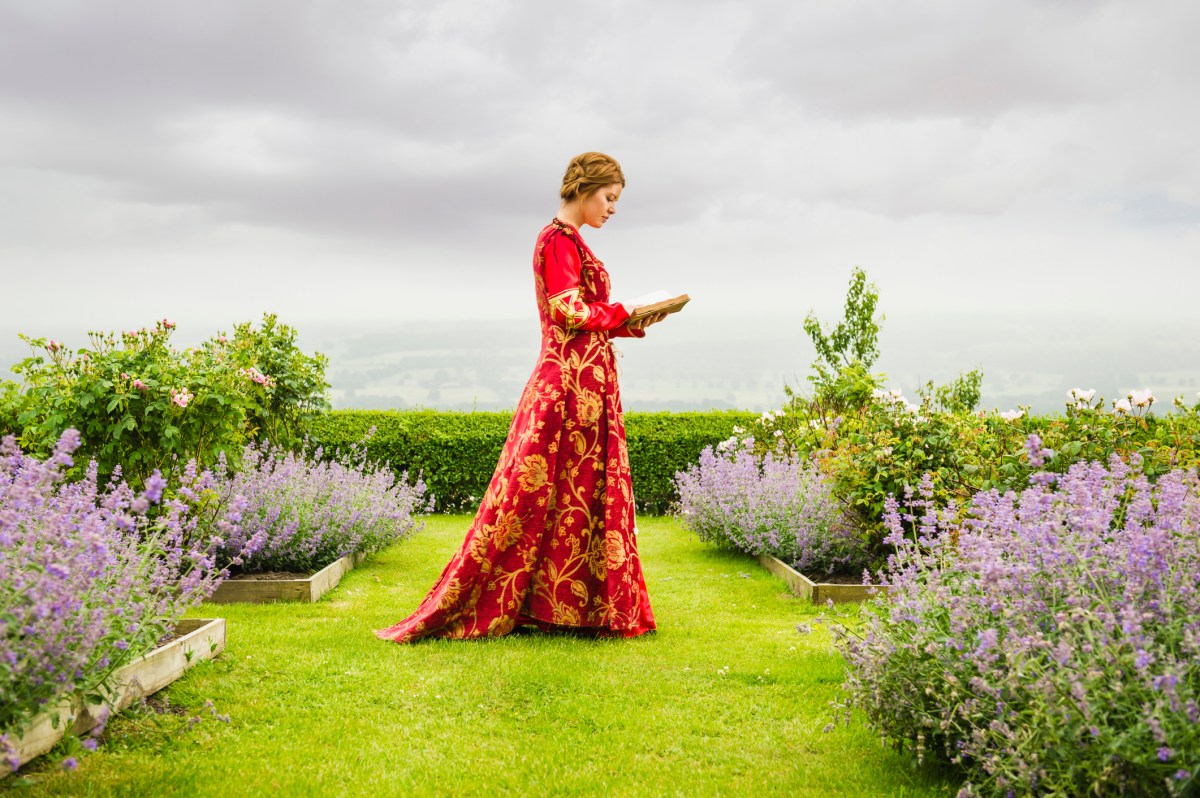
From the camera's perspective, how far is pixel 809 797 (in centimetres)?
324

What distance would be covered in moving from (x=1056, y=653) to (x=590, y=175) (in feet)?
11.3

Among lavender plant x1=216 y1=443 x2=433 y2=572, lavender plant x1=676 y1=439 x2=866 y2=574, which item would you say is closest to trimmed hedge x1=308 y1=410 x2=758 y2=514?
lavender plant x1=676 y1=439 x2=866 y2=574

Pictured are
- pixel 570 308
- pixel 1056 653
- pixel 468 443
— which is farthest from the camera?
pixel 468 443

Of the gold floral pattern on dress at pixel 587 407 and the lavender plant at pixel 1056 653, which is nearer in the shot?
the lavender plant at pixel 1056 653

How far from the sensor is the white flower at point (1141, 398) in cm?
598

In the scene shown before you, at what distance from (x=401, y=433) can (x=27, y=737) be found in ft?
28.7

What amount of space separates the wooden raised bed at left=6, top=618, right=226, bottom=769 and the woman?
3.19ft

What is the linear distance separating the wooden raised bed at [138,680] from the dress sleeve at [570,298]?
2.25 m

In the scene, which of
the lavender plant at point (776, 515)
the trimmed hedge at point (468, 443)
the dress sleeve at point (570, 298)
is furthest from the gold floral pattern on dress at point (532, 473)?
the trimmed hedge at point (468, 443)

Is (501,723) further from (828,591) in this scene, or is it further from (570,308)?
(828,591)

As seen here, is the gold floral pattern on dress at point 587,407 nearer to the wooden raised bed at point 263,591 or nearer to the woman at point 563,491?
the woman at point 563,491

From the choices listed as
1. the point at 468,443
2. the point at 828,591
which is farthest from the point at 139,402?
the point at 468,443

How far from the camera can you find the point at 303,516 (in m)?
7.05

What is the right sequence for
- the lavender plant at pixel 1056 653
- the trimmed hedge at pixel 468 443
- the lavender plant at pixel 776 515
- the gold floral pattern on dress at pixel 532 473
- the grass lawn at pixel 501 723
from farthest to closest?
the trimmed hedge at pixel 468 443 → the lavender plant at pixel 776 515 → the gold floral pattern on dress at pixel 532 473 → the grass lawn at pixel 501 723 → the lavender plant at pixel 1056 653
